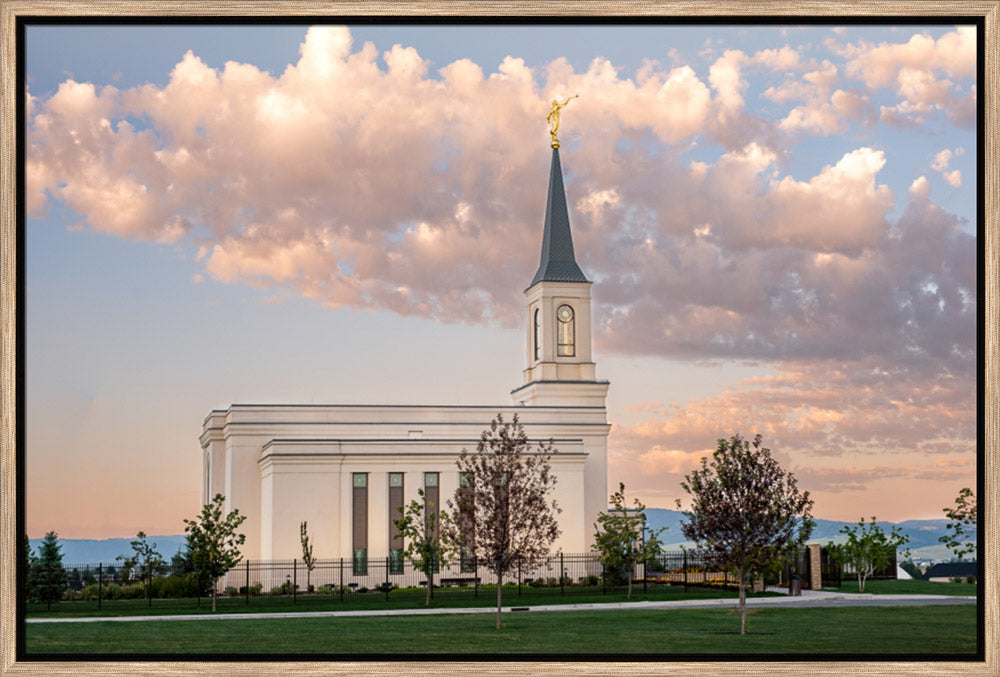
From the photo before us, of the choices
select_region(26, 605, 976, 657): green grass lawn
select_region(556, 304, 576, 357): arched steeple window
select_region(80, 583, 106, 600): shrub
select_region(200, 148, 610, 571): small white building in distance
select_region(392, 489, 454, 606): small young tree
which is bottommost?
select_region(80, 583, 106, 600): shrub

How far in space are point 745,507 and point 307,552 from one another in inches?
1032

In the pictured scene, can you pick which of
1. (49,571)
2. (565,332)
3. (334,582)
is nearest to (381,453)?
(334,582)

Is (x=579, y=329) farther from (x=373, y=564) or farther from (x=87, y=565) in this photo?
(x=87, y=565)

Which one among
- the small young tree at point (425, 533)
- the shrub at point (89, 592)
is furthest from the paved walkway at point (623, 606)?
the shrub at point (89, 592)

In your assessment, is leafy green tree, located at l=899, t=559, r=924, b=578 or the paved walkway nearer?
the paved walkway

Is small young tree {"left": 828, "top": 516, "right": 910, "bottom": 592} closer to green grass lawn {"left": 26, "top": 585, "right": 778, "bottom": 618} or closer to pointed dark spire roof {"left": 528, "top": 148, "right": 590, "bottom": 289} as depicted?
green grass lawn {"left": 26, "top": 585, "right": 778, "bottom": 618}

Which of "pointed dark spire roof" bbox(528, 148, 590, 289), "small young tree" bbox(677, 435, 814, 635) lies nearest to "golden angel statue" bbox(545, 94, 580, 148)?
"pointed dark spire roof" bbox(528, 148, 590, 289)

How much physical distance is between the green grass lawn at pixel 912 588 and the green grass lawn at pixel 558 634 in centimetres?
780

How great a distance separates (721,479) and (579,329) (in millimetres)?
35897

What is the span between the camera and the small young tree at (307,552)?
45969 mm

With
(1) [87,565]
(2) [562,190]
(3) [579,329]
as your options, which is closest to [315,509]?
(1) [87,565]

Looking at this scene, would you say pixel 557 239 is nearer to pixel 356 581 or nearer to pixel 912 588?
pixel 356 581

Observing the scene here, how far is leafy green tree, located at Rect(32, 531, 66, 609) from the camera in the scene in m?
37.1

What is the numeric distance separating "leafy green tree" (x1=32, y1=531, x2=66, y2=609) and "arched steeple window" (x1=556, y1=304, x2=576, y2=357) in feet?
81.0
